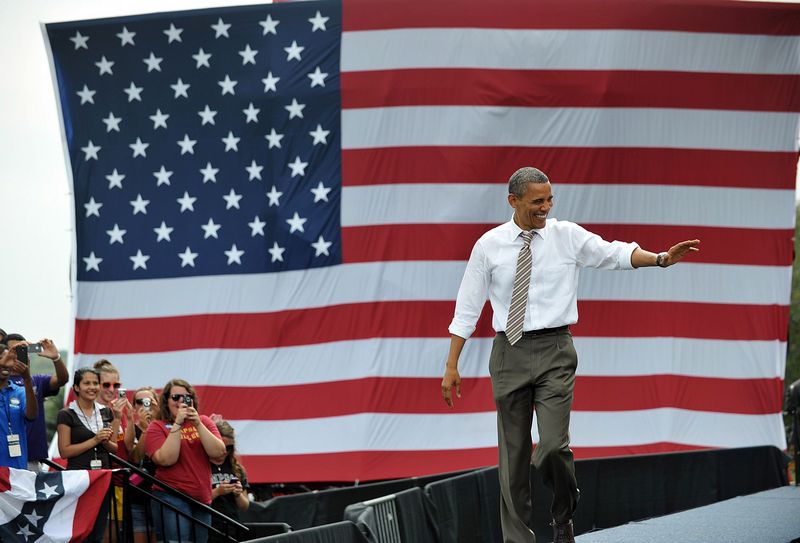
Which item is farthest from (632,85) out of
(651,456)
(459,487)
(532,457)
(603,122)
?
(532,457)

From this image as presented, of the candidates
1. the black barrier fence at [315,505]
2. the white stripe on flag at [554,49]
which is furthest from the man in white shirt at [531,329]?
the white stripe on flag at [554,49]

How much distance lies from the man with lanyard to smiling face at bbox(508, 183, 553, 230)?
2.94 meters

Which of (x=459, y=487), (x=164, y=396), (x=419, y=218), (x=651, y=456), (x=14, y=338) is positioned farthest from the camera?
(x=419, y=218)

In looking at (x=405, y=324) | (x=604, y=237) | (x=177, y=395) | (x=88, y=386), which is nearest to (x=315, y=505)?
(x=405, y=324)

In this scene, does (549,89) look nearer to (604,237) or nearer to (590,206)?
(590,206)

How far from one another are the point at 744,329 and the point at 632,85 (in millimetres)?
2619

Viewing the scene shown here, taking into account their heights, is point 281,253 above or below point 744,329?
above

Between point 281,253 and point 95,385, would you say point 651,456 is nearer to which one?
point 281,253

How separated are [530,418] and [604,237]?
703 centimetres

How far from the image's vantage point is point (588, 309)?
11.3 metres

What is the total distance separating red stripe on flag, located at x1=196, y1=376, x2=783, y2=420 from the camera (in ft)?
36.5

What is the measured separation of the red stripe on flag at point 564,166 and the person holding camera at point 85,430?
5.06m

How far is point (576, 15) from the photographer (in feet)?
37.6

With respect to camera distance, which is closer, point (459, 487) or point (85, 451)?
point (85, 451)
